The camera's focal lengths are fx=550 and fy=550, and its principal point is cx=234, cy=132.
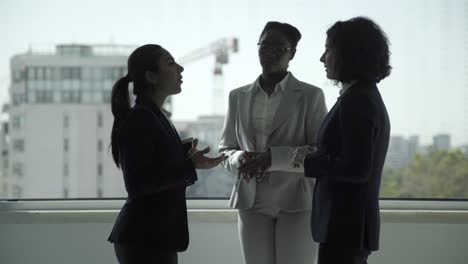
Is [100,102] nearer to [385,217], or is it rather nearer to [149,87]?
[149,87]

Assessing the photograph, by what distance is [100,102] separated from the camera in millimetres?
3771

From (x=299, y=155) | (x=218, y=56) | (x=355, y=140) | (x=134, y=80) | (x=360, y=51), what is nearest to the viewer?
(x=355, y=140)

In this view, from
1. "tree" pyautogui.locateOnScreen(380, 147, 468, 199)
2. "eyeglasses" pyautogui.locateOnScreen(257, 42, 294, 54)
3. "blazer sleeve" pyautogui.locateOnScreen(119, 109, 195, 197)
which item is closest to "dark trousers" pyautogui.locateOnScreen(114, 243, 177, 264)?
"blazer sleeve" pyautogui.locateOnScreen(119, 109, 195, 197)

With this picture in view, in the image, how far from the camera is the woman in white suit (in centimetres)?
245

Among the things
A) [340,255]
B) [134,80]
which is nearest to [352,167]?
[340,255]

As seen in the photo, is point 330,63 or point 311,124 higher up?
point 330,63

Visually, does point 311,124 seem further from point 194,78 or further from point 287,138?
point 194,78

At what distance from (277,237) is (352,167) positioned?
2.26ft

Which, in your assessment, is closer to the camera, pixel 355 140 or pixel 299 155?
pixel 355 140

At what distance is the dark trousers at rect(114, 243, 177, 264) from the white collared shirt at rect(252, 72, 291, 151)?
781mm

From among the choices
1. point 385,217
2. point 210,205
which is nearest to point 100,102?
point 210,205

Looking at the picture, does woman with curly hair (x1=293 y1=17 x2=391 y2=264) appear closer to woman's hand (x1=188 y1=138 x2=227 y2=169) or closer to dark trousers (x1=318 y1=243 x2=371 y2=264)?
dark trousers (x1=318 y1=243 x2=371 y2=264)

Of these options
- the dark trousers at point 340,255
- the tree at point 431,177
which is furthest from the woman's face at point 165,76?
the tree at point 431,177

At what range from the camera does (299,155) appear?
7.66ft
